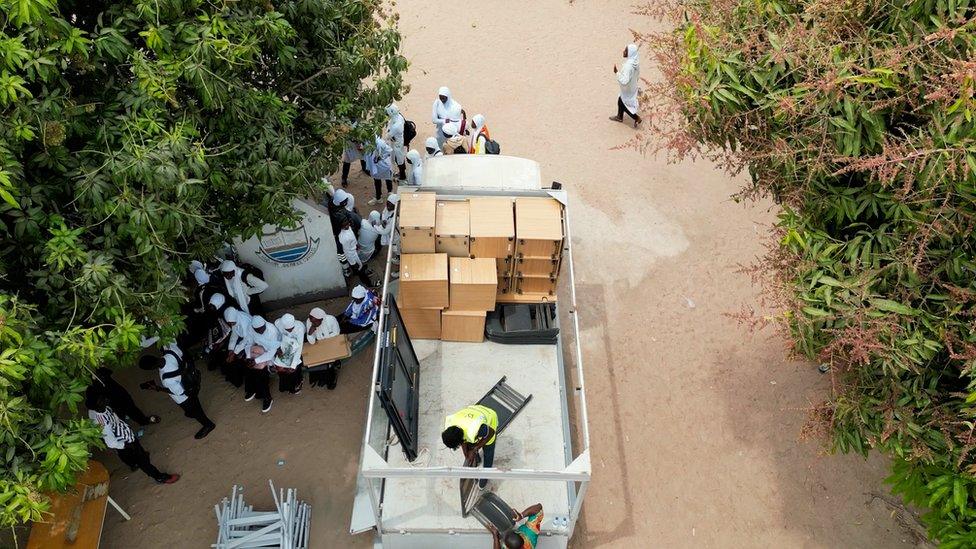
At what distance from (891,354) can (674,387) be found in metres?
4.19

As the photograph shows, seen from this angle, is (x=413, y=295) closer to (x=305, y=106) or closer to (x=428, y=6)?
(x=305, y=106)

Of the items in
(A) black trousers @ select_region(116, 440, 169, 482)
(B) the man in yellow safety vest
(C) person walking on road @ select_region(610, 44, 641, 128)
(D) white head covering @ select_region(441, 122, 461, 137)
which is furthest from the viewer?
(C) person walking on road @ select_region(610, 44, 641, 128)

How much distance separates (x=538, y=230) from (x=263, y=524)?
4717 millimetres

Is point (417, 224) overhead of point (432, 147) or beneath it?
beneath

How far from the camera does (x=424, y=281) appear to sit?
7703 millimetres

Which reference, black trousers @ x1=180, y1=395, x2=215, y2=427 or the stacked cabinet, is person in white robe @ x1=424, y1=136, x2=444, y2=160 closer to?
the stacked cabinet

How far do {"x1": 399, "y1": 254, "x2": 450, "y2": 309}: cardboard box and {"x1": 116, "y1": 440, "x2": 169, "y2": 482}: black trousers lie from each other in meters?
3.46

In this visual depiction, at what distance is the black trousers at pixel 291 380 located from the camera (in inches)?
325

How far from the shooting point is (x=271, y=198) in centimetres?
624

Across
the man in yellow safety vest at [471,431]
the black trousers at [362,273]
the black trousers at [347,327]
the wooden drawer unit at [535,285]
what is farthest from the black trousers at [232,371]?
the wooden drawer unit at [535,285]

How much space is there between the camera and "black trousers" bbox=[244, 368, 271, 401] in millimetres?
8094

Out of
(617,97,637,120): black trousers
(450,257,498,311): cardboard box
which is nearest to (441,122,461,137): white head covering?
(450,257,498,311): cardboard box

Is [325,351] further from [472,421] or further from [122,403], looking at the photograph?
[472,421]

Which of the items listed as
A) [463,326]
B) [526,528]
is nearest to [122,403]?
[463,326]
